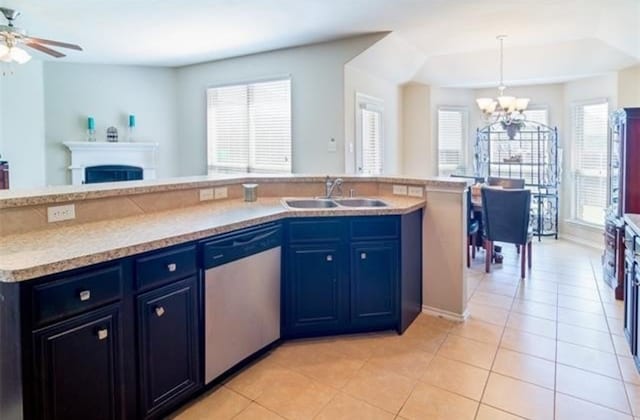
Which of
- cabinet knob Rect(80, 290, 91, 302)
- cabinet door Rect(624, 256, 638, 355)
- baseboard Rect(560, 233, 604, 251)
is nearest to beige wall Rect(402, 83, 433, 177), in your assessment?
baseboard Rect(560, 233, 604, 251)

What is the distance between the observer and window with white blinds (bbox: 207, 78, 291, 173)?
19.5ft

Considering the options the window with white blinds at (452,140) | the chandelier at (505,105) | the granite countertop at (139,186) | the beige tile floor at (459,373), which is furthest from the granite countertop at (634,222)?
the window with white blinds at (452,140)

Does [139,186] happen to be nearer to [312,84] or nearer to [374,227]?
[374,227]

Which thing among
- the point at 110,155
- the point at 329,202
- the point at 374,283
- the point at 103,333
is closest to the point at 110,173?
the point at 110,155

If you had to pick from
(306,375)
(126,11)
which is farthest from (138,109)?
(306,375)

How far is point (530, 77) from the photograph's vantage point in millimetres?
6539

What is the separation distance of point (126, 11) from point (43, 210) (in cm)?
306

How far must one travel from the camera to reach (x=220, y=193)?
3268mm

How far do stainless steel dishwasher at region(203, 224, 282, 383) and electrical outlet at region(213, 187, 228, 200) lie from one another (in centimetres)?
74

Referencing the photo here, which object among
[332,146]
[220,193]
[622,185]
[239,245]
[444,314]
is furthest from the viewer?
[332,146]

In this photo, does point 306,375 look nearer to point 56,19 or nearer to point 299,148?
point 299,148

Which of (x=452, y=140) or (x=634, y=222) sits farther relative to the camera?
(x=452, y=140)

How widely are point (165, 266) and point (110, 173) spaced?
5.53 meters

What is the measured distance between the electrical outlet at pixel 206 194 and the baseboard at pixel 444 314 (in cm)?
194
